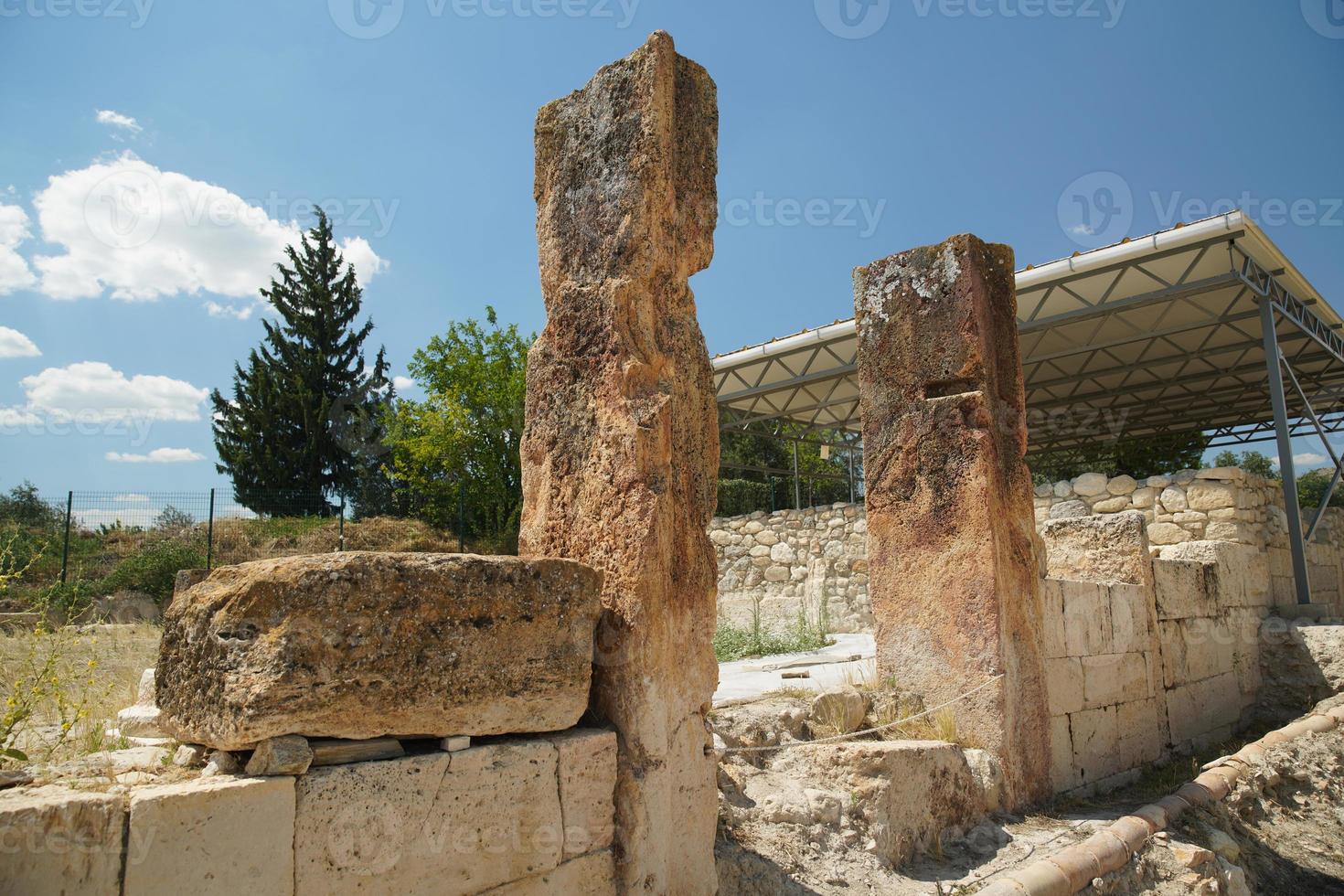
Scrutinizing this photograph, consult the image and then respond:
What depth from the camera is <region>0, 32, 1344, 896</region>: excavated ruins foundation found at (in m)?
2.39

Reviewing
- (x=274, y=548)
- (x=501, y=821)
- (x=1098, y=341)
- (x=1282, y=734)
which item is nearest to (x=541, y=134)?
(x=501, y=821)

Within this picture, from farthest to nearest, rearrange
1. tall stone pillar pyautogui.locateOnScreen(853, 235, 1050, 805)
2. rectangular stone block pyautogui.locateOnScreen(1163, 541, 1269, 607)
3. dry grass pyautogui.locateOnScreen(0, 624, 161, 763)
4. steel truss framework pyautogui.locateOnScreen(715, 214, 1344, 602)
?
steel truss framework pyautogui.locateOnScreen(715, 214, 1344, 602), rectangular stone block pyautogui.locateOnScreen(1163, 541, 1269, 607), tall stone pillar pyautogui.locateOnScreen(853, 235, 1050, 805), dry grass pyautogui.locateOnScreen(0, 624, 161, 763)

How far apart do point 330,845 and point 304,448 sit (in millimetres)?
23682

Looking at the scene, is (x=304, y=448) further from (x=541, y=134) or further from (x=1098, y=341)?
(x=541, y=134)

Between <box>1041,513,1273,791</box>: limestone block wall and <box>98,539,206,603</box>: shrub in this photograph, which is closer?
<box>1041,513,1273,791</box>: limestone block wall

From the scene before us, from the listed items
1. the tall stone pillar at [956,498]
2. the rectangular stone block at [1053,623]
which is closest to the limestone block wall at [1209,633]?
the rectangular stone block at [1053,623]

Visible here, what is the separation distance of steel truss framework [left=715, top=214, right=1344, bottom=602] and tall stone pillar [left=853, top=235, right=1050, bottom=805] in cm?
410

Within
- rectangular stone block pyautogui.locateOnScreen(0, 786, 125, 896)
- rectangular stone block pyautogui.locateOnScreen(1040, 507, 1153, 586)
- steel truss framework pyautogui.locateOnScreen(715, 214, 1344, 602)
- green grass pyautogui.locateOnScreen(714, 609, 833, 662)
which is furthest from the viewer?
steel truss framework pyautogui.locateOnScreen(715, 214, 1344, 602)

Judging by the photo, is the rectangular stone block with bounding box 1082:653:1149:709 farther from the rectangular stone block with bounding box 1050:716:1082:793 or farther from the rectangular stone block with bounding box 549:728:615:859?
the rectangular stone block with bounding box 549:728:615:859

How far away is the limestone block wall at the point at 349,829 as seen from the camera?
2035 millimetres

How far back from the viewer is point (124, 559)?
13.9 meters

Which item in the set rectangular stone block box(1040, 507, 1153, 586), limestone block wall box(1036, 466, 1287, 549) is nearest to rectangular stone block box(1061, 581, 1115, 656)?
rectangular stone block box(1040, 507, 1153, 586)

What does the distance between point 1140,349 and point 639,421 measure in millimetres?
13199

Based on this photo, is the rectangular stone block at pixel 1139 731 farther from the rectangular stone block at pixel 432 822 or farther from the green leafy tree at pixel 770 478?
the green leafy tree at pixel 770 478
